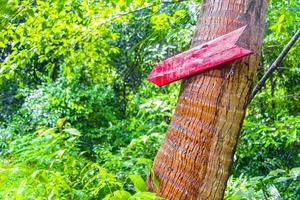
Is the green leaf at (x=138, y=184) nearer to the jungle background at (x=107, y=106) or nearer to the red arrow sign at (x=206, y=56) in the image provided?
the jungle background at (x=107, y=106)

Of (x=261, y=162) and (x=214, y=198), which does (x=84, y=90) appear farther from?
(x=214, y=198)

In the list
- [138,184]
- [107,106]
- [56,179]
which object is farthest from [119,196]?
[107,106]

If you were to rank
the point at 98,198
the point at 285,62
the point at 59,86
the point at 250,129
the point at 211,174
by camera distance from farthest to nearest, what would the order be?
the point at 59,86 → the point at 285,62 → the point at 250,129 → the point at 98,198 → the point at 211,174

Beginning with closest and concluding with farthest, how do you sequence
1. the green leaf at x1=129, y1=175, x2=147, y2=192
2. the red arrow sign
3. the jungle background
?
the red arrow sign → the green leaf at x1=129, y1=175, x2=147, y2=192 → the jungle background

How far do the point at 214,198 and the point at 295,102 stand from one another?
459 centimetres

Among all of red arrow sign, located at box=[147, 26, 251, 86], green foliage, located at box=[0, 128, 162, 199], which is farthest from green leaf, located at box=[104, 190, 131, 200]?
red arrow sign, located at box=[147, 26, 251, 86]

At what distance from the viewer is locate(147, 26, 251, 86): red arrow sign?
3.68 feet

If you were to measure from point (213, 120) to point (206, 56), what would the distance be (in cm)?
19

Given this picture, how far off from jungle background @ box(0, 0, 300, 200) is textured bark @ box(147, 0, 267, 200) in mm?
109

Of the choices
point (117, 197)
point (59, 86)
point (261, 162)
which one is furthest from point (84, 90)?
point (117, 197)

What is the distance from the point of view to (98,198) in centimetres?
143

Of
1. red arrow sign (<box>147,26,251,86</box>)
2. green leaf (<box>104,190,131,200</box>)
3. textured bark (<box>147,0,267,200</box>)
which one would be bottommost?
green leaf (<box>104,190,131,200</box>)

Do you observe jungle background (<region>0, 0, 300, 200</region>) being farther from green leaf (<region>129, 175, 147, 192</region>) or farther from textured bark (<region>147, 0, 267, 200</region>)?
textured bark (<region>147, 0, 267, 200</region>)

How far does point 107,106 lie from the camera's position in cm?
613
